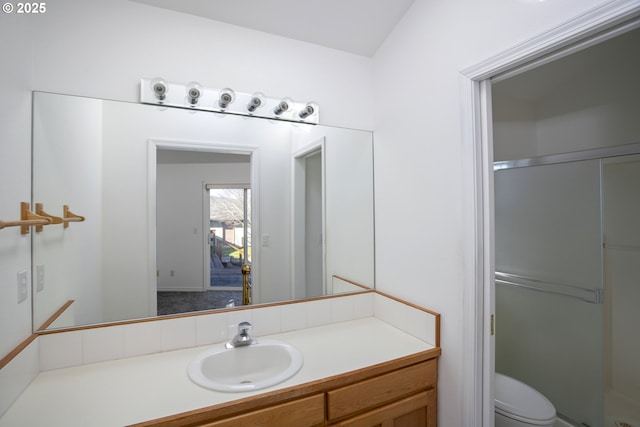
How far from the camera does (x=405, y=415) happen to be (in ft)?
4.24

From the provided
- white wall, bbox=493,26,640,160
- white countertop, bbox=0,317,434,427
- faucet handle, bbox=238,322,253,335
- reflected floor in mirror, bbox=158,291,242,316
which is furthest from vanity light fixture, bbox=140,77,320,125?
white wall, bbox=493,26,640,160

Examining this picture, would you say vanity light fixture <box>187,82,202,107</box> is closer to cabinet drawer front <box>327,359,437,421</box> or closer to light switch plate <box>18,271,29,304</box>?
light switch plate <box>18,271,29,304</box>

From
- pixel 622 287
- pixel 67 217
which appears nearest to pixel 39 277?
pixel 67 217

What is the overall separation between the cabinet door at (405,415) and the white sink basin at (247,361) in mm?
338

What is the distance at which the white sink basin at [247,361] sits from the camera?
127 centimetres

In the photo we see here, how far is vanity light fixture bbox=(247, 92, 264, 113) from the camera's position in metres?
1.48

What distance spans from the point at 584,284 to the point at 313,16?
7.42 ft

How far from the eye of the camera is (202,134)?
1472 millimetres

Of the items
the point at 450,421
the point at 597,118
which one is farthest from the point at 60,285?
the point at 597,118

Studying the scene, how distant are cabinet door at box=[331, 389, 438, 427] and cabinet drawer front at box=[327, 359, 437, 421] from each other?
0.03m

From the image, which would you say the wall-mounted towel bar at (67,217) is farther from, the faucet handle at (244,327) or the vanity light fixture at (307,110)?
the vanity light fixture at (307,110)

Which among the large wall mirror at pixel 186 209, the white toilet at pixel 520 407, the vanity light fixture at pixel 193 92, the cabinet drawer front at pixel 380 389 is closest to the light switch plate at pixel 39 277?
the large wall mirror at pixel 186 209

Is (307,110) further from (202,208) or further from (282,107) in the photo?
(202,208)

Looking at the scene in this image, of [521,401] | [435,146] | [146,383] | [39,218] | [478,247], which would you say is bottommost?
[521,401]
